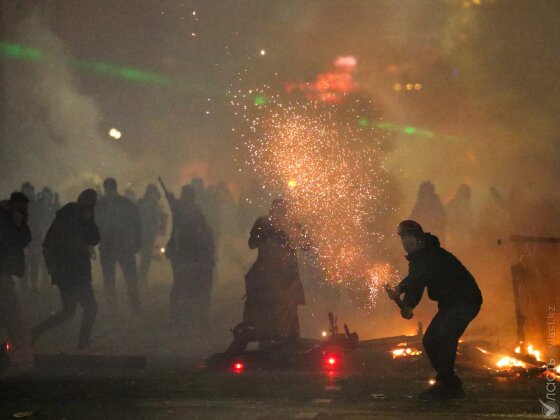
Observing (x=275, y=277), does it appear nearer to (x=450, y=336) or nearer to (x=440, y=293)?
(x=440, y=293)

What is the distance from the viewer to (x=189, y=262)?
15078mm

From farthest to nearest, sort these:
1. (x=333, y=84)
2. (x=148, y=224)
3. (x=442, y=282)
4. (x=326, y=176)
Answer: (x=148, y=224)
(x=333, y=84)
(x=326, y=176)
(x=442, y=282)

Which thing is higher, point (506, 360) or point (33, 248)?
point (33, 248)

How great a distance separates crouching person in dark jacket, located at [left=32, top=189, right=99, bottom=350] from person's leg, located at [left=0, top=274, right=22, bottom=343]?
61 centimetres

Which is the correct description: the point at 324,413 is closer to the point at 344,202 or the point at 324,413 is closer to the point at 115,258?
the point at 115,258

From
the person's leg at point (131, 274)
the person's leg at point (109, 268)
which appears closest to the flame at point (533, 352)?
the person's leg at point (131, 274)

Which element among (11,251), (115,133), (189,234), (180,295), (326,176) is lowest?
(180,295)

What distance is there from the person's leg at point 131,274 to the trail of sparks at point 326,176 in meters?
3.51

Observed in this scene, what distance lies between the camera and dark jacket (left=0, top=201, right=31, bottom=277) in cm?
1070

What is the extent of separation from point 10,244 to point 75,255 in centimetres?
100

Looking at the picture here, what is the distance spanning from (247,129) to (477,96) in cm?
536

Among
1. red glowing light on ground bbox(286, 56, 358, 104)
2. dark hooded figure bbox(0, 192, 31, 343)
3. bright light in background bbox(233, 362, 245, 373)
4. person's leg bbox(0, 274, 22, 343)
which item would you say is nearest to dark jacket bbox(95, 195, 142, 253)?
dark hooded figure bbox(0, 192, 31, 343)

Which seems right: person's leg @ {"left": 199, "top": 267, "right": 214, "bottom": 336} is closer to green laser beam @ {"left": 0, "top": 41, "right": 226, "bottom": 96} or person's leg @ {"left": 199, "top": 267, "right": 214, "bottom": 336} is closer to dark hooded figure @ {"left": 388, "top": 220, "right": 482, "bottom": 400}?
dark hooded figure @ {"left": 388, "top": 220, "right": 482, "bottom": 400}

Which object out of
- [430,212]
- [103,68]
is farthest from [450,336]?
[103,68]
